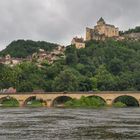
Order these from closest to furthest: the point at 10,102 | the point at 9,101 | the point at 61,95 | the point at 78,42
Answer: the point at 61,95
the point at 10,102
the point at 9,101
the point at 78,42

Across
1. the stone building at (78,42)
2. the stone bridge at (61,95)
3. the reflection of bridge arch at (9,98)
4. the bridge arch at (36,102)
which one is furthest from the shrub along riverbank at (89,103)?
the stone building at (78,42)

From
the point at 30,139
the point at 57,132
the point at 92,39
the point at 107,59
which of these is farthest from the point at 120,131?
the point at 92,39

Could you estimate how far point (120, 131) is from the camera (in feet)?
129

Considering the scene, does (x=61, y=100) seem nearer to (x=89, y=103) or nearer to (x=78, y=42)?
(x=89, y=103)

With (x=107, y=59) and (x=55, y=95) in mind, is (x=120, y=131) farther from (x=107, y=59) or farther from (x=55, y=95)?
(x=107, y=59)

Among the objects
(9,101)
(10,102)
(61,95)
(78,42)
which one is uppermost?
(78,42)

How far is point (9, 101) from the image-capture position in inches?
4668

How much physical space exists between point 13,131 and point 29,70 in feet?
360

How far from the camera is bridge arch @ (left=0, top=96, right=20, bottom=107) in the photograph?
368ft

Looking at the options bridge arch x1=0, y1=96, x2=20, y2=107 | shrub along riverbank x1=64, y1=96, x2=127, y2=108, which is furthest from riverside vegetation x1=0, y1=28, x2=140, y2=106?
bridge arch x1=0, y1=96, x2=20, y2=107

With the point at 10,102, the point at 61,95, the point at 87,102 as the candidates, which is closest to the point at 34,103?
the point at 10,102

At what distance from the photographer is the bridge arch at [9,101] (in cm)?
11207

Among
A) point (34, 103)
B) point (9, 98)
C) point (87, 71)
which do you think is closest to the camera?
point (34, 103)

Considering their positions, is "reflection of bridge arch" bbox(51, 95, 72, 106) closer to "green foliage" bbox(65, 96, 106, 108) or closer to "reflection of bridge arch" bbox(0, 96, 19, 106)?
"reflection of bridge arch" bbox(0, 96, 19, 106)
